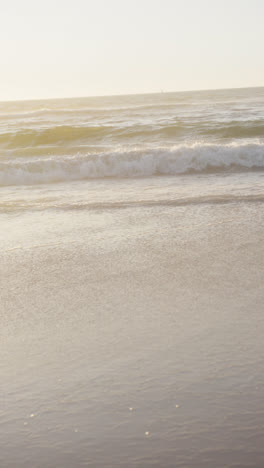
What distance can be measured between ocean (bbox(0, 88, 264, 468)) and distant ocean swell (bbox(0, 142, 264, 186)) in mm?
2831

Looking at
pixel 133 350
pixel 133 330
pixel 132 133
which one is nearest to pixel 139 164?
pixel 132 133

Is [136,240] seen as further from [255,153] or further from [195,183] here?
[255,153]

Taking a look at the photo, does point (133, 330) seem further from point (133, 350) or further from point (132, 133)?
point (132, 133)

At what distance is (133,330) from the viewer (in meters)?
3.21

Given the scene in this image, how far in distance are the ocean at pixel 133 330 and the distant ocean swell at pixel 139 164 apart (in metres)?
2.83

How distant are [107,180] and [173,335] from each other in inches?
287

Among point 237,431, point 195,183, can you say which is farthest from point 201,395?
point 195,183

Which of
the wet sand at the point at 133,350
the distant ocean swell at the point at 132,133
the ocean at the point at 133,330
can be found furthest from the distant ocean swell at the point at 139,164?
the wet sand at the point at 133,350

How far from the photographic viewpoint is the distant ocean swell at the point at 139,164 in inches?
421

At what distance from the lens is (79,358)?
288 cm

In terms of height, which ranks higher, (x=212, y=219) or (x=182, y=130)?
(x=182, y=130)

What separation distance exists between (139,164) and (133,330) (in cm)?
806

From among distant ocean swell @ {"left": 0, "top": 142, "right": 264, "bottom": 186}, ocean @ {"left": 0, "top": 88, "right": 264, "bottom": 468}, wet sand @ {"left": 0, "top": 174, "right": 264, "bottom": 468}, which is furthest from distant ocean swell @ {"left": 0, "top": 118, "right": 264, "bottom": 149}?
wet sand @ {"left": 0, "top": 174, "right": 264, "bottom": 468}

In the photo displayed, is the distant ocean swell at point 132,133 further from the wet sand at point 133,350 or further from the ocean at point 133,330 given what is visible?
the wet sand at point 133,350
